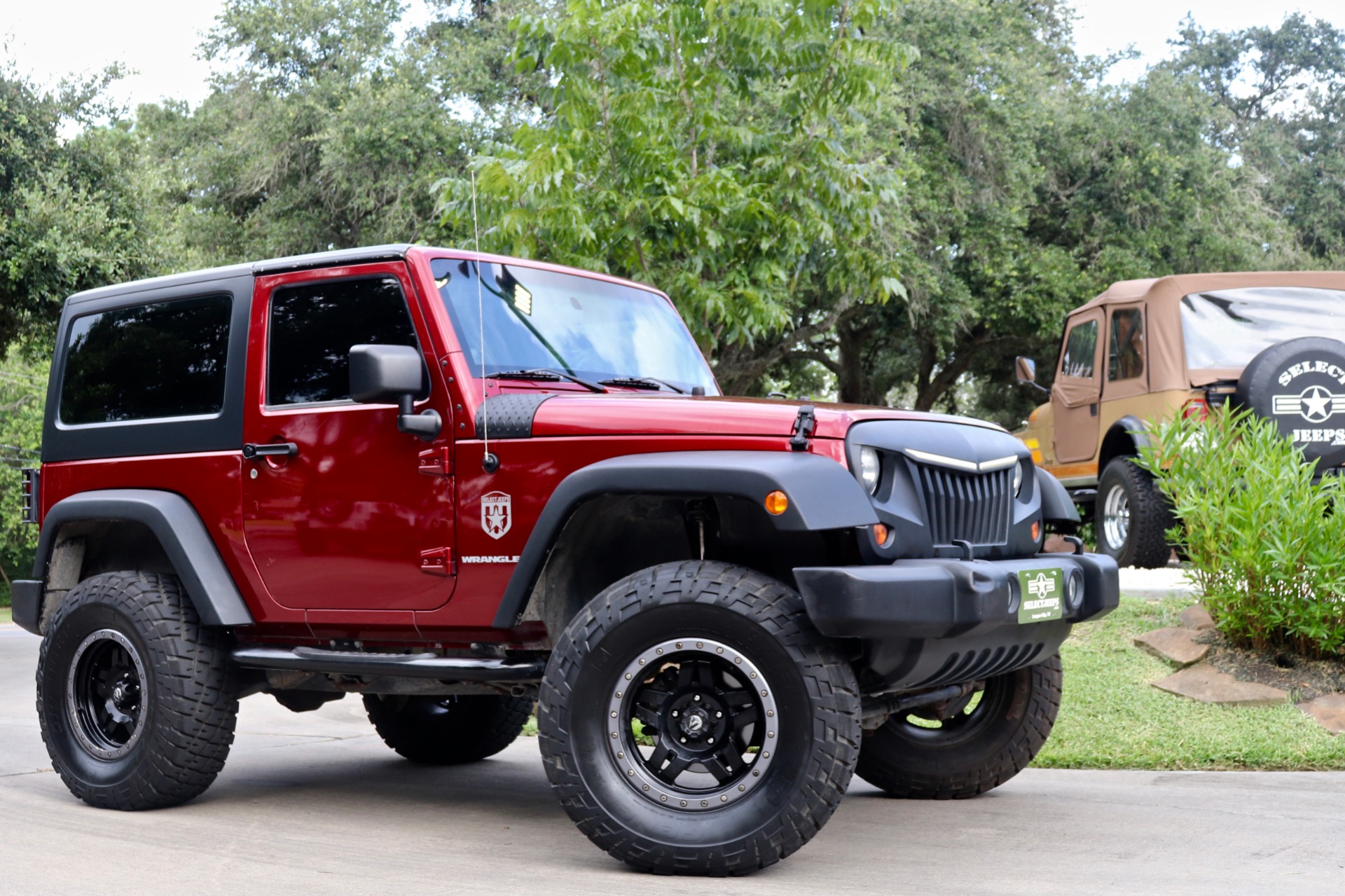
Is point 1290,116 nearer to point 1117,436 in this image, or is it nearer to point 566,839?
point 1117,436

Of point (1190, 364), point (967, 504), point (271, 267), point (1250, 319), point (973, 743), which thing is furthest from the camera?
point (1250, 319)

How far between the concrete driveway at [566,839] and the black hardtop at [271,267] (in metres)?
2.17

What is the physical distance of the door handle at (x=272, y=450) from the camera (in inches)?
215

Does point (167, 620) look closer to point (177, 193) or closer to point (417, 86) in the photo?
point (417, 86)

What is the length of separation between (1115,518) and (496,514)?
319 inches

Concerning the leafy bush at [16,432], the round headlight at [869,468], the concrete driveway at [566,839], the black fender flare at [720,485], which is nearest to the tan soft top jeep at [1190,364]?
the concrete driveway at [566,839]

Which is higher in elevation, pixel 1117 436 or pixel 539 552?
pixel 1117 436

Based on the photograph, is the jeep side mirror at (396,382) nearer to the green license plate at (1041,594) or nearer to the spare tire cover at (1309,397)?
the green license plate at (1041,594)

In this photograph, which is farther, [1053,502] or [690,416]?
[1053,502]

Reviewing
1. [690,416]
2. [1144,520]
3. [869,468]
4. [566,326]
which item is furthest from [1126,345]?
[690,416]

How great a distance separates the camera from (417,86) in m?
22.1

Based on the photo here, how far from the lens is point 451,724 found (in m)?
7.05

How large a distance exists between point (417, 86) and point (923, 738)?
18.2 m

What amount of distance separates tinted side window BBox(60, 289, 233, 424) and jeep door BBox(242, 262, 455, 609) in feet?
0.86
